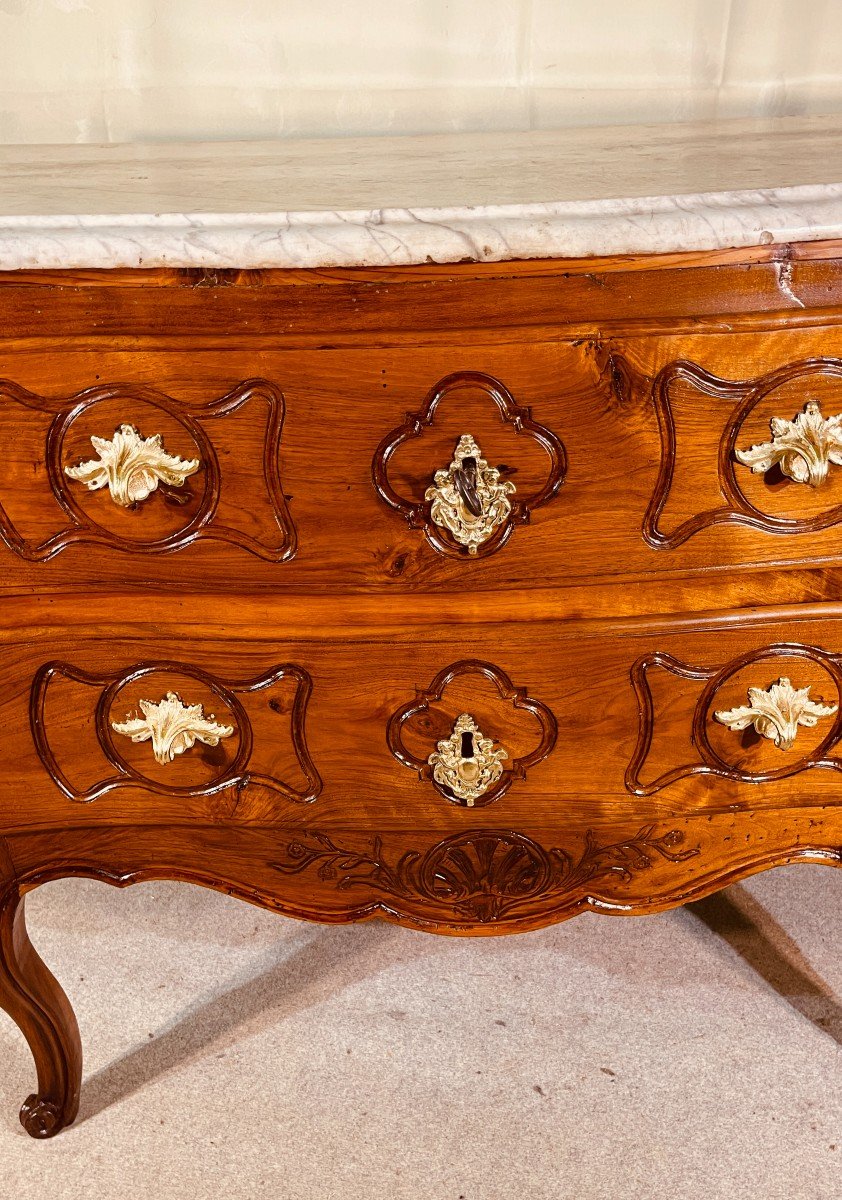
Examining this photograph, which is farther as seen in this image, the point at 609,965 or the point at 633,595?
the point at 609,965

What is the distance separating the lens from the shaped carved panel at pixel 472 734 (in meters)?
0.87

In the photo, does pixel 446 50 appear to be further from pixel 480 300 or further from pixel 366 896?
pixel 366 896

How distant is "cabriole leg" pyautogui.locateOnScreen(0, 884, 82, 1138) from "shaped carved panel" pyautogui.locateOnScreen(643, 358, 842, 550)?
0.70 meters

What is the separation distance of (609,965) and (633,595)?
674mm

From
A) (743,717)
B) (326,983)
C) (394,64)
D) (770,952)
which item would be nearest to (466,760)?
(743,717)

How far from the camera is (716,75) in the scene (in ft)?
4.36

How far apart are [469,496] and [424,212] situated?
0.20 metres

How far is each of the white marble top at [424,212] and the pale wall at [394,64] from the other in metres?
0.46

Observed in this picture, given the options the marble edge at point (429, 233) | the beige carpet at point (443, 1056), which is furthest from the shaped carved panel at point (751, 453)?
the beige carpet at point (443, 1056)

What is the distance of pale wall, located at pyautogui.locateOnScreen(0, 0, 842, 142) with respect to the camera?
50.6 inches

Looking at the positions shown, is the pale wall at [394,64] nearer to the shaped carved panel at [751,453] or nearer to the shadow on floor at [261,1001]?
the shaped carved panel at [751,453]

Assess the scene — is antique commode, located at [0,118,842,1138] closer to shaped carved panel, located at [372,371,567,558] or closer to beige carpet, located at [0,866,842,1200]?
shaped carved panel, located at [372,371,567,558]

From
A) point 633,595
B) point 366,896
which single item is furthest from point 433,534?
point 366,896

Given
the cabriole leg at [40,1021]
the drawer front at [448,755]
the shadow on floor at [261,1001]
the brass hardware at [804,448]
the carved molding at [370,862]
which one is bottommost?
the shadow on floor at [261,1001]
